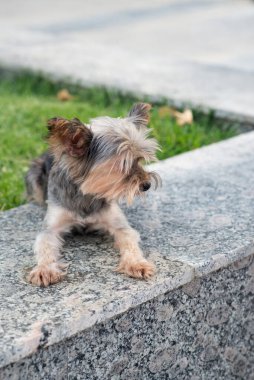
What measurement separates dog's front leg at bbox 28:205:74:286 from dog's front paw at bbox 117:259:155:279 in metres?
0.31

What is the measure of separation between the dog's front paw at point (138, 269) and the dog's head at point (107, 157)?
33 centimetres

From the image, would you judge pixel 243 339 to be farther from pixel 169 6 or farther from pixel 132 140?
pixel 169 6

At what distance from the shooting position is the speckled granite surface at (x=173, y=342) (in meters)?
3.19

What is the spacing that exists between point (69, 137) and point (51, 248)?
24.2 inches

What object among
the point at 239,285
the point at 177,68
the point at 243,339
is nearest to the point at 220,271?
the point at 239,285

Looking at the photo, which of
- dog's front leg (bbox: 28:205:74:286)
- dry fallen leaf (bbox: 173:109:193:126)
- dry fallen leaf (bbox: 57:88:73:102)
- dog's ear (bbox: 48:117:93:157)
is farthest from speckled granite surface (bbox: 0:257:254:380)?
dry fallen leaf (bbox: 57:88:73:102)

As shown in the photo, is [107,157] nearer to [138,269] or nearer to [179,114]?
[138,269]

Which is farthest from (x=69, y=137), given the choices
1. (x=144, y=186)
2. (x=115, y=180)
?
(x=144, y=186)

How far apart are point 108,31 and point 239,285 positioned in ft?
23.0

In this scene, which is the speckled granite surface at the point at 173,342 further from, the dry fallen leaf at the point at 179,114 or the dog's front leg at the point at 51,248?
the dry fallen leaf at the point at 179,114

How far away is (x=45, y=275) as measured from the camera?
3.41 m

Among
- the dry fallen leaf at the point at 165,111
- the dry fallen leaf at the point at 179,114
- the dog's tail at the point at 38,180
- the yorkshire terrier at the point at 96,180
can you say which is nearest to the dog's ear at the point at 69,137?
the yorkshire terrier at the point at 96,180

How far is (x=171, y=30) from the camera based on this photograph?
409 inches

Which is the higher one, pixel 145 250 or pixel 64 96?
pixel 145 250
